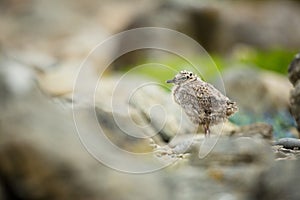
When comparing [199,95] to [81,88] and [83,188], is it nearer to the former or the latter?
[83,188]

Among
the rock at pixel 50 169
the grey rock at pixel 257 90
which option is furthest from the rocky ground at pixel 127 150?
the grey rock at pixel 257 90

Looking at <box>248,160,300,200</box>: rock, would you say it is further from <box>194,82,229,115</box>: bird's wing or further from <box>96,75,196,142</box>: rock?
<box>96,75,196,142</box>: rock

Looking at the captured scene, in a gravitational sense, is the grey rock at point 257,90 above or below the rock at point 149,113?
above

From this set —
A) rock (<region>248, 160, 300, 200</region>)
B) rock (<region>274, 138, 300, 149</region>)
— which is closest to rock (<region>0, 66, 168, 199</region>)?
rock (<region>248, 160, 300, 200</region>)

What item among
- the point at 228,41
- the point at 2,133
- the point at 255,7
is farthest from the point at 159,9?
the point at 2,133

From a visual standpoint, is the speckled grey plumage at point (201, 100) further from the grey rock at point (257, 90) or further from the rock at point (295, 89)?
the grey rock at point (257, 90)

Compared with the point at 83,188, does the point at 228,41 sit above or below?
above
